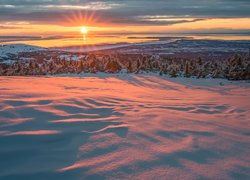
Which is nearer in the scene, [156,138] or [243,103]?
[156,138]

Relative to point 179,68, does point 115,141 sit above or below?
above

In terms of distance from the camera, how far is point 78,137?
3.39 meters

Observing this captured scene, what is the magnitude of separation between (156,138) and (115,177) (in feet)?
3.60

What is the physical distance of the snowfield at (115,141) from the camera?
8.50ft

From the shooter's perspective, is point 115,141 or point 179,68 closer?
point 115,141

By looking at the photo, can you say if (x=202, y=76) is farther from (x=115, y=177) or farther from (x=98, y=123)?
(x=115, y=177)

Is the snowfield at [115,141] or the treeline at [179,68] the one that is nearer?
the snowfield at [115,141]

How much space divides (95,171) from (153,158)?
57cm

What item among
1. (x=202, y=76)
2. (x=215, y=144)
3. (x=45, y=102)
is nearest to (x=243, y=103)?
(x=215, y=144)

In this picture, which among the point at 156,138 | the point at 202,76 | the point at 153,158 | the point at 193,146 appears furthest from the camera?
the point at 202,76

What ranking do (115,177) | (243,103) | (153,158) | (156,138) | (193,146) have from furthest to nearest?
(243,103), (156,138), (193,146), (153,158), (115,177)

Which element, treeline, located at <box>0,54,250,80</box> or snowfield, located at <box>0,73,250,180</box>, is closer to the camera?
snowfield, located at <box>0,73,250,180</box>

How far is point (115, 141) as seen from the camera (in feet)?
10.9

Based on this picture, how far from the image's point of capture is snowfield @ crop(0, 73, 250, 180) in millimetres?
2590
